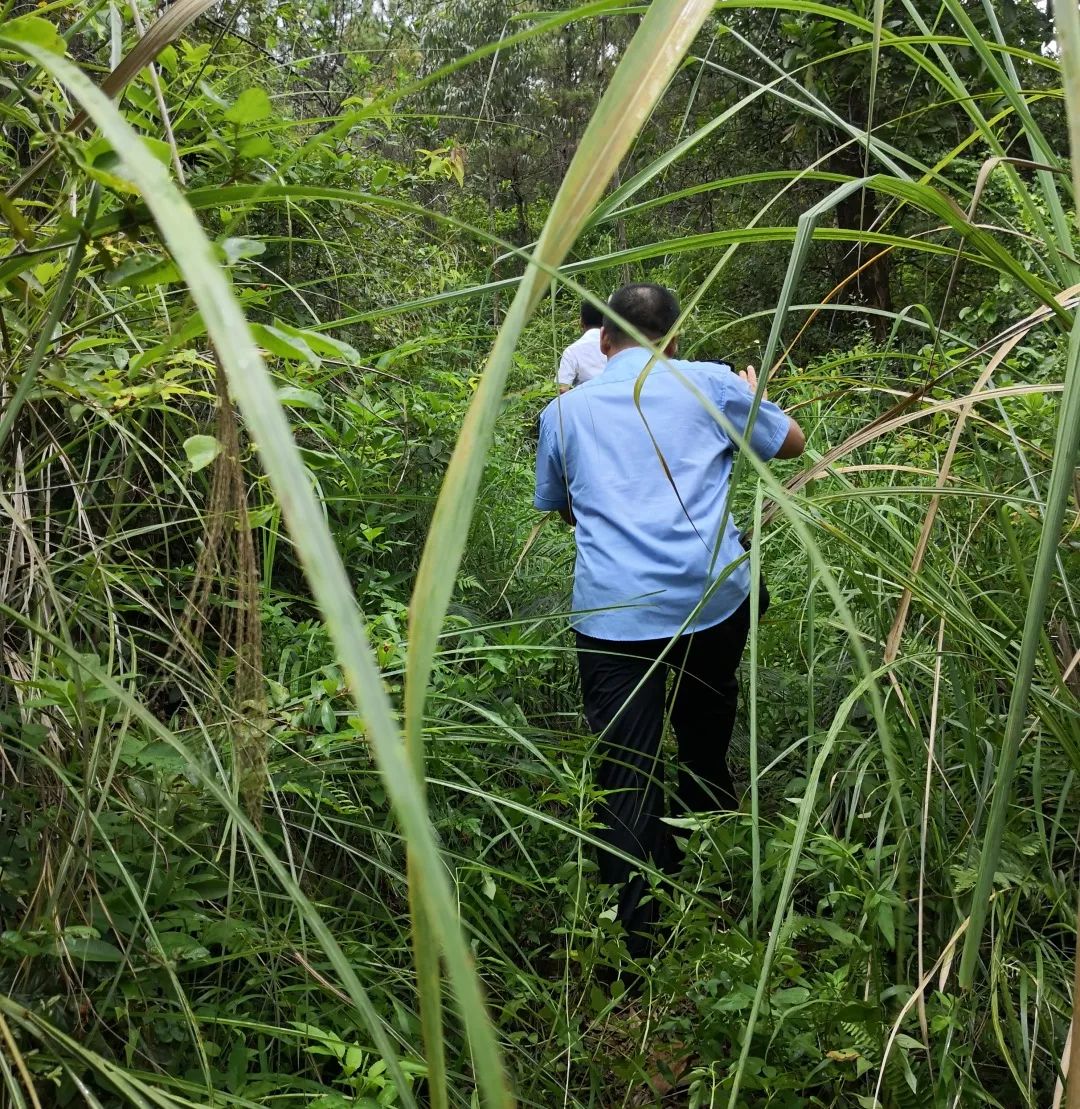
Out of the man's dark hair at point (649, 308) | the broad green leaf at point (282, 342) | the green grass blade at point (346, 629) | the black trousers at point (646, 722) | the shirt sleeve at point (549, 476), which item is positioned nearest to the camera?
the green grass blade at point (346, 629)

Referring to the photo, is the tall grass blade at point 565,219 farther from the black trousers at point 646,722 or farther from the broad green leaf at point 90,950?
the black trousers at point 646,722

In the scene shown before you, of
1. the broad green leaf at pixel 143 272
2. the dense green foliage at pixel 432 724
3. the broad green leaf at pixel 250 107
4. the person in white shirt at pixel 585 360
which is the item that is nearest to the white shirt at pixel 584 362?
the person in white shirt at pixel 585 360

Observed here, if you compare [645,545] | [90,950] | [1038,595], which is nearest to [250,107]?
[1038,595]

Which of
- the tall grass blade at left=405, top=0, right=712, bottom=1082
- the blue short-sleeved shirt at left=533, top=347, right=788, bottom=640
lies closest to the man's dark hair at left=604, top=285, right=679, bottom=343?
the blue short-sleeved shirt at left=533, top=347, right=788, bottom=640

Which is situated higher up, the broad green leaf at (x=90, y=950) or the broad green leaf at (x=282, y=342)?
the broad green leaf at (x=282, y=342)

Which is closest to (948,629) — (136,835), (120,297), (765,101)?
(136,835)

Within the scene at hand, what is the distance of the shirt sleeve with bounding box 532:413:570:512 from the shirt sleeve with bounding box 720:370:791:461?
43 centimetres

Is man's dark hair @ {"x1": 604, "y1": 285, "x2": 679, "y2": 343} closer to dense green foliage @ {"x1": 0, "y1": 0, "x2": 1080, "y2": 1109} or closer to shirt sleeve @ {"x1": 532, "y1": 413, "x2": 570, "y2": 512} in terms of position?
shirt sleeve @ {"x1": 532, "y1": 413, "x2": 570, "y2": 512}

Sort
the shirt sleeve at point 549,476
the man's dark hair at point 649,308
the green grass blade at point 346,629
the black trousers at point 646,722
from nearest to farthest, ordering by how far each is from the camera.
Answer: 1. the green grass blade at point 346,629
2. the black trousers at point 646,722
3. the man's dark hair at point 649,308
4. the shirt sleeve at point 549,476

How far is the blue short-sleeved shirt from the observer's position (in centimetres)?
224

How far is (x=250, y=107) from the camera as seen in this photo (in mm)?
779

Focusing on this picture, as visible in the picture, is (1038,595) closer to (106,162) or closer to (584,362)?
(106,162)

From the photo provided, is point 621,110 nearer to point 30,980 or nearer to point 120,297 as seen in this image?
point 30,980

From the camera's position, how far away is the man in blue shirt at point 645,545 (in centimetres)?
223
